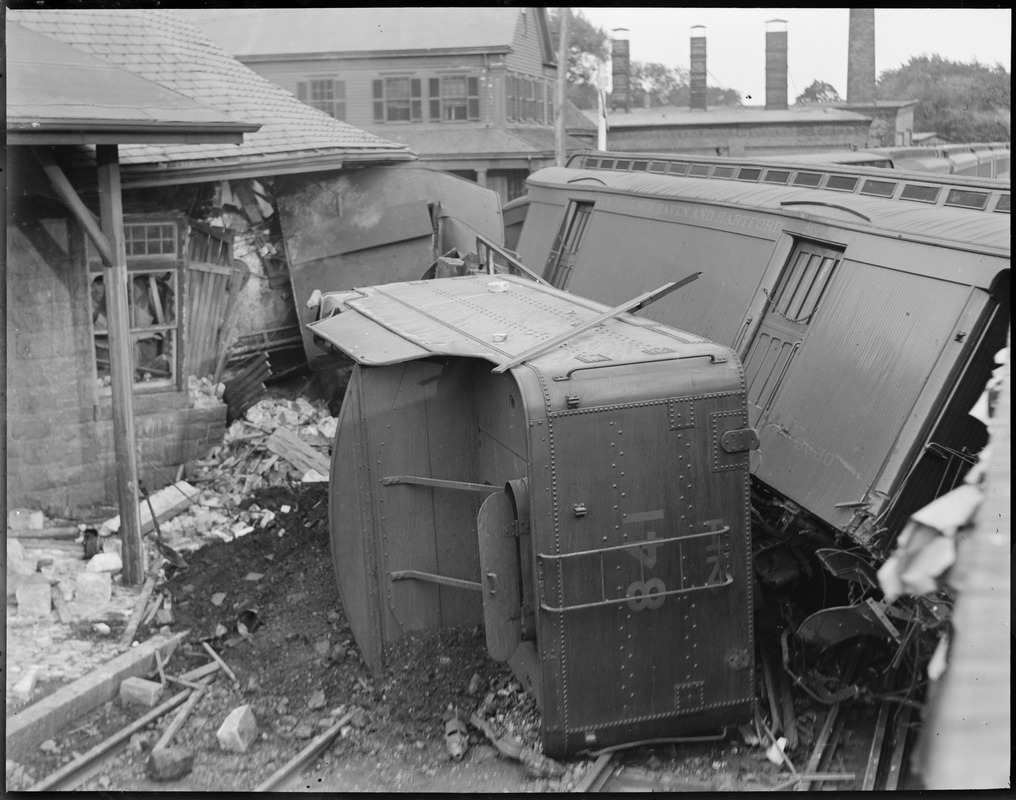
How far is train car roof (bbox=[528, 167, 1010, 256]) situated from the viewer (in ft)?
21.6

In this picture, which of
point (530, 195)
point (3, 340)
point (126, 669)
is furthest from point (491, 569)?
point (530, 195)

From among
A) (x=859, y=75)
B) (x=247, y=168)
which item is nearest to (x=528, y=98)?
(x=859, y=75)

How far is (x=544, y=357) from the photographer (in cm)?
591

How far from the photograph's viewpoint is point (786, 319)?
775cm

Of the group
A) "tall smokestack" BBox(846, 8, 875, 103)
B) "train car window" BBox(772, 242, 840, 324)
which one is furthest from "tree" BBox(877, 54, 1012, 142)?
"train car window" BBox(772, 242, 840, 324)

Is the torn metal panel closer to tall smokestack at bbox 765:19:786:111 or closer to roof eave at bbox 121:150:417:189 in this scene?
roof eave at bbox 121:150:417:189

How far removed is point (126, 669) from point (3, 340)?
2.48 meters

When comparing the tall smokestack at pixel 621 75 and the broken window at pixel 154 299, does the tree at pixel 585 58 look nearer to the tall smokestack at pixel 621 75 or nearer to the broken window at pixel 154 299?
the tall smokestack at pixel 621 75

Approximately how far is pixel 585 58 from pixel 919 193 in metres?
36.3

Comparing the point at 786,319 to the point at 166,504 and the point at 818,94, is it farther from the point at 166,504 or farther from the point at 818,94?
the point at 818,94

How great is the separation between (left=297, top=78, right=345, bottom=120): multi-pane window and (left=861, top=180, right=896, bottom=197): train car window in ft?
61.4

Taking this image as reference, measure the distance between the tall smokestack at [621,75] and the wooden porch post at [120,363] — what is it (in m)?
25.5

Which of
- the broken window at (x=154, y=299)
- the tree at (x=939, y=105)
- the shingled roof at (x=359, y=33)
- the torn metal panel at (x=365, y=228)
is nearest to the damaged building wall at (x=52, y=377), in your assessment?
the broken window at (x=154, y=299)

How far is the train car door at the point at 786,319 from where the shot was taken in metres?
7.54
